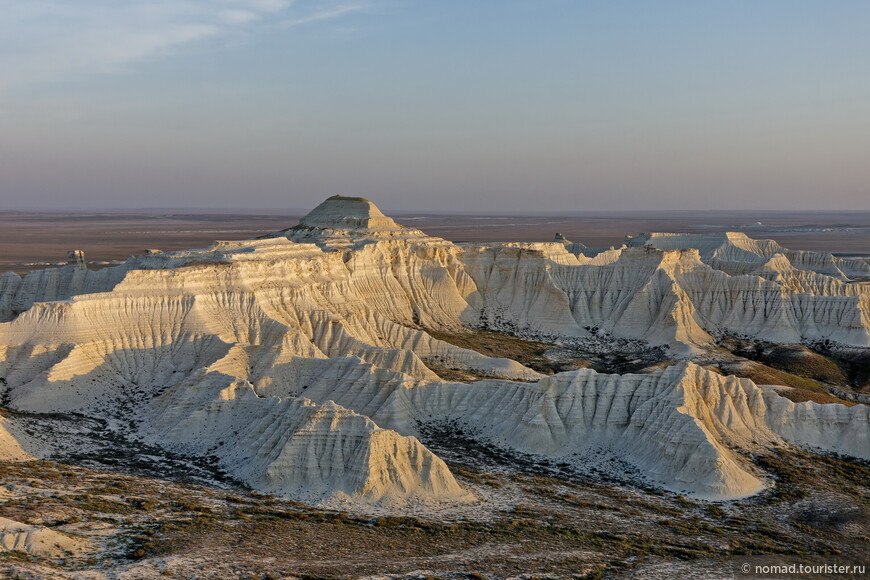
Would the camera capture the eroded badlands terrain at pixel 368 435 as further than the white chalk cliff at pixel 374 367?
No

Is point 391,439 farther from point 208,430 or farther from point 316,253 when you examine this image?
point 316,253

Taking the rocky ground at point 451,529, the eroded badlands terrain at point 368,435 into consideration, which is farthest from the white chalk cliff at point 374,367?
the rocky ground at point 451,529

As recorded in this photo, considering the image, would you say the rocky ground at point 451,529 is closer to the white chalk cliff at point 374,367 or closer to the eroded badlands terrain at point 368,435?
the eroded badlands terrain at point 368,435

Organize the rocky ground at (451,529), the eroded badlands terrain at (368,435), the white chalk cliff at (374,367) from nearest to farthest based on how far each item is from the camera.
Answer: the rocky ground at (451,529) < the eroded badlands terrain at (368,435) < the white chalk cliff at (374,367)

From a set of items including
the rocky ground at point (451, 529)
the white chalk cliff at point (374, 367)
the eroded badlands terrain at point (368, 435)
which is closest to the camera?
the rocky ground at point (451, 529)

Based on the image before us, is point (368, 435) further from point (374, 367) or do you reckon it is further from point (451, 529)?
point (374, 367)

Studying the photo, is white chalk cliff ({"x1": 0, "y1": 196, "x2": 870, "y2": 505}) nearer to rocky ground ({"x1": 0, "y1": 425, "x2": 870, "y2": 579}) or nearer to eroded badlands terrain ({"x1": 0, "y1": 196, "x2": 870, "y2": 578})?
eroded badlands terrain ({"x1": 0, "y1": 196, "x2": 870, "y2": 578})

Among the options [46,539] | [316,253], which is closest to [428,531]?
[46,539]
